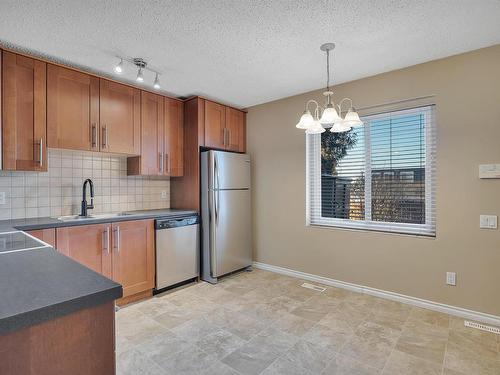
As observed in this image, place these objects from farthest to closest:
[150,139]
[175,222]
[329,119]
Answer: [150,139]
[175,222]
[329,119]

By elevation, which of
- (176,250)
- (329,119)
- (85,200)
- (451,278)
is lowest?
(451,278)

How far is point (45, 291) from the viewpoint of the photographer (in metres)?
0.81

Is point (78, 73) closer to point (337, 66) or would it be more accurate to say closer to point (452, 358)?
point (337, 66)

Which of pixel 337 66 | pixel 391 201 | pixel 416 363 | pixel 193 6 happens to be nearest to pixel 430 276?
pixel 391 201

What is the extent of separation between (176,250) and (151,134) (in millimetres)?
1384

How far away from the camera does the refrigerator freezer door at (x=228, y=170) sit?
343cm

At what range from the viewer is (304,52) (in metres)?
2.44

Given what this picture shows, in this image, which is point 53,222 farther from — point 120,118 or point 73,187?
point 120,118

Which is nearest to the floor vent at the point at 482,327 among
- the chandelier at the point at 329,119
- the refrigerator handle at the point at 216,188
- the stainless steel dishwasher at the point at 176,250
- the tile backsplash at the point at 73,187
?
the chandelier at the point at 329,119

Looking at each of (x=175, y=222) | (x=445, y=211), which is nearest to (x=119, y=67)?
(x=175, y=222)

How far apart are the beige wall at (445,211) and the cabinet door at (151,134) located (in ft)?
5.53

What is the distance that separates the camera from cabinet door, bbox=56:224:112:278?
2.40 meters

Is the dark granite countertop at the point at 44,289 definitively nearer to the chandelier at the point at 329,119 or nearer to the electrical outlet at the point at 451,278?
the chandelier at the point at 329,119

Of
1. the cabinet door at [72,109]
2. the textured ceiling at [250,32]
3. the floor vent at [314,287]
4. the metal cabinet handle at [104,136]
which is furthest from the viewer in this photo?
the floor vent at [314,287]
